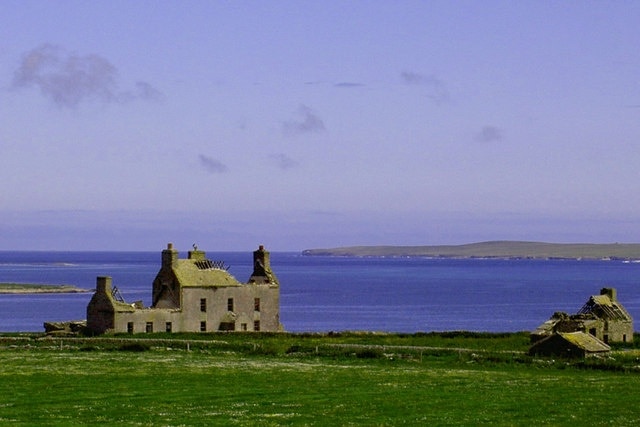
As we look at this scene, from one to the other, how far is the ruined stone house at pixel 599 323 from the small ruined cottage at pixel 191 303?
77.8 ft

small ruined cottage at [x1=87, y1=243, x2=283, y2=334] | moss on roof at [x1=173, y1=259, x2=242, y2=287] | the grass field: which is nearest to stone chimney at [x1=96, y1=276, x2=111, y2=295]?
small ruined cottage at [x1=87, y1=243, x2=283, y2=334]

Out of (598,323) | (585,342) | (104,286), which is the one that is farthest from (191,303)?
(585,342)

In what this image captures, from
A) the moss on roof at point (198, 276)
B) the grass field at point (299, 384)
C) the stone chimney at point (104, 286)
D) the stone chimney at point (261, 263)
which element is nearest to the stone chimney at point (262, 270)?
the stone chimney at point (261, 263)

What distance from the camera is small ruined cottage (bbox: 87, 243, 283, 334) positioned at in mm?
90812

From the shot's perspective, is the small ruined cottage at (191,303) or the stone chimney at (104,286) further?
the small ruined cottage at (191,303)

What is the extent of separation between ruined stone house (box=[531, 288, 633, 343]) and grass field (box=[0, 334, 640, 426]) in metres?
6.71

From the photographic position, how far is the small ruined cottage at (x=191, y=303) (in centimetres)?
9081

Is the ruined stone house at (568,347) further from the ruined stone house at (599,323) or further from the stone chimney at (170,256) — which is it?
the stone chimney at (170,256)

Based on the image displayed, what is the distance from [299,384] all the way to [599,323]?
40643 mm

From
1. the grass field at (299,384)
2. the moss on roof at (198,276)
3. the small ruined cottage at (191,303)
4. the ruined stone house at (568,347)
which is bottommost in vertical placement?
the grass field at (299,384)

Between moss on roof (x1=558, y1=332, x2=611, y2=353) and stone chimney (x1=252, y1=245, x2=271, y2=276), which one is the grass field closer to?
moss on roof (x1=558, y1=332, x2=611, y2=353)

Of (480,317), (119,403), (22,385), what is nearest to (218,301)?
(22,385)

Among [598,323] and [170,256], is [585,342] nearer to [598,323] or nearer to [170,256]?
[598,323]

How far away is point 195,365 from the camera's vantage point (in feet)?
200
